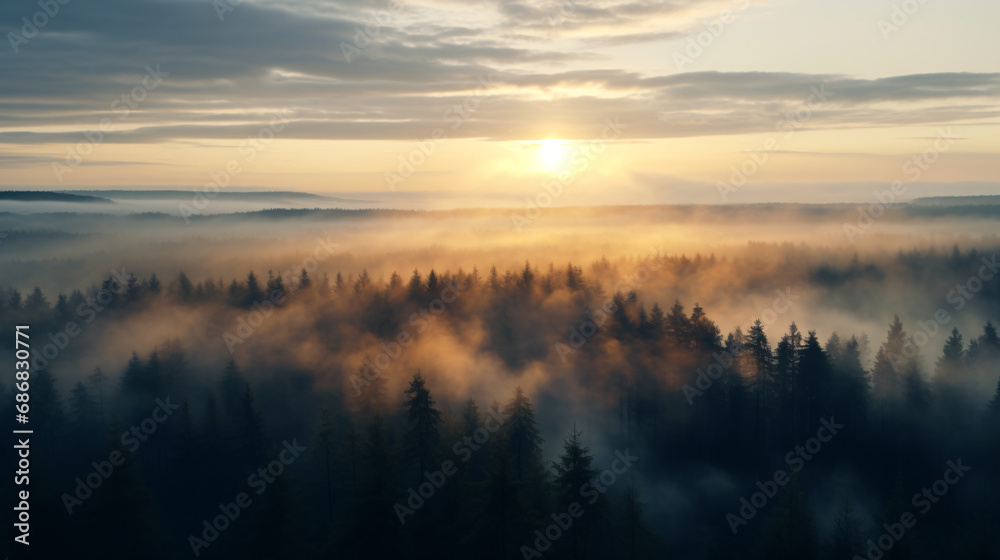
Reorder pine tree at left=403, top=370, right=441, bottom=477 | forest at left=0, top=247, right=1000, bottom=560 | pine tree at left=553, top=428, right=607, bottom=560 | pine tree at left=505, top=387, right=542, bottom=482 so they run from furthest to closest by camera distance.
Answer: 1. pine tree at left=505, top=387, right=542, bottom=482
2. pine tree at left=403, top=370, right=441, bottom=477
3. forest at left=0, top=247, right=1000, bottom=560
4. pine tree at left=553, top=428, right=607, bottom=560

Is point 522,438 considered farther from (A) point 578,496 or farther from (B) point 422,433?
(A) point 578,496

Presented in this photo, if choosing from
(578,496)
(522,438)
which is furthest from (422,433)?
(578,496)

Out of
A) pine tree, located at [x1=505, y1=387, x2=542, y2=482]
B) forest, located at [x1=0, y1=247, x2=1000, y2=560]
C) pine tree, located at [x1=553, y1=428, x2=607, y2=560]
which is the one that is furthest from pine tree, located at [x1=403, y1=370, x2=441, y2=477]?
pine tree, located at [x1=553, y1=428, x2=607, y2=560]

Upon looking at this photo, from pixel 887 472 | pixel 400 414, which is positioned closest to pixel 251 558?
pixel 400 414

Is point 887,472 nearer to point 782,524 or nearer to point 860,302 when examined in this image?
point 782,524

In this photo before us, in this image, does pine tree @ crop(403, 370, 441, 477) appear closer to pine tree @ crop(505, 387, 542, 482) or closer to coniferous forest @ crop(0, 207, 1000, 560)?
coniferous forest @ crop(0, 207, 1000, 560)

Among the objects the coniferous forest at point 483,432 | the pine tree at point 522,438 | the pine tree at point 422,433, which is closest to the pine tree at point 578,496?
the coniferous forest at point 483,432
